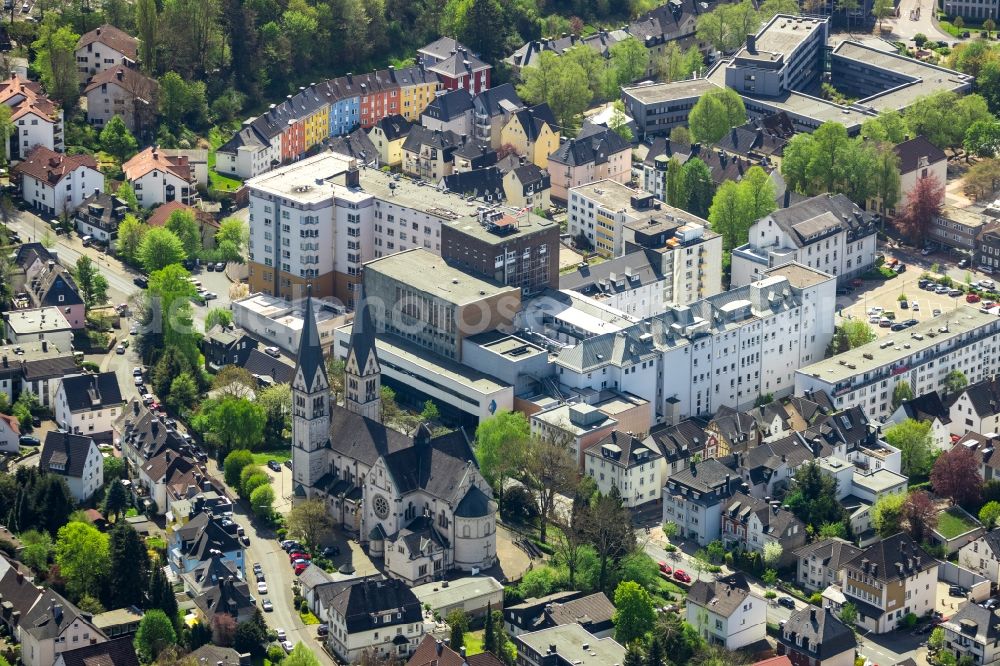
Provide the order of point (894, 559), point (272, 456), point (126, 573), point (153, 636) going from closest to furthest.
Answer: point (153, 636)
point (126, 573)
point (894, 559)
point (272, 456)

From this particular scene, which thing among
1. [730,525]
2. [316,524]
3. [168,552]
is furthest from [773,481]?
[168,552]

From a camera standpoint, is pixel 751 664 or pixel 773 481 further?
pixel 773 481

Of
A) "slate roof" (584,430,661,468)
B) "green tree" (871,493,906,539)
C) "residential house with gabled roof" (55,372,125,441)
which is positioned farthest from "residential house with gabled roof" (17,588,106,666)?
"green tree" (871,493,906,539)

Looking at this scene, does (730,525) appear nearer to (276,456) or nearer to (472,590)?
(472,590)

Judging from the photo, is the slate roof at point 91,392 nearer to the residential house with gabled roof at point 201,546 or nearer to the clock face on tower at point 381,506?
the residential house with gabled roof at point 201,546

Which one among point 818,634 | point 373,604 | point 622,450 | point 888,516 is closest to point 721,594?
point 818,634

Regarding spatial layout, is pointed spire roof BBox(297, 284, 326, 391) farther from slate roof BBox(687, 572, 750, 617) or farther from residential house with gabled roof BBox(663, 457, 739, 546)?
slate roof BBox(687, 572, 750, 617)

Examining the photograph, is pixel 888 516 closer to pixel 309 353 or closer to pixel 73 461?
pixel 309 353
